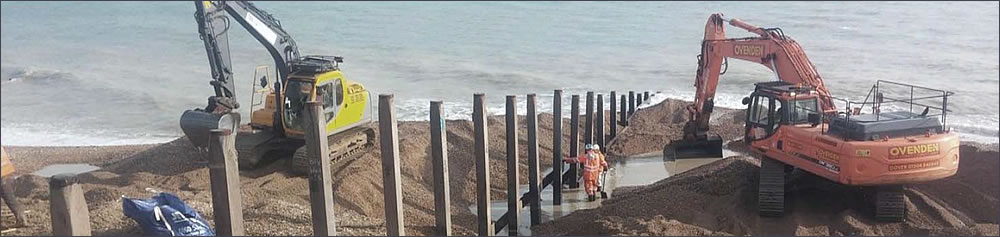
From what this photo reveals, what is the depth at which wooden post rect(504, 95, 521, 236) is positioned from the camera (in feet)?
32.5

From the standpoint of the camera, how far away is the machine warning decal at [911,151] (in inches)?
360

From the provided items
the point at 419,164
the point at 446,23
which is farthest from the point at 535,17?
the point at 419,164

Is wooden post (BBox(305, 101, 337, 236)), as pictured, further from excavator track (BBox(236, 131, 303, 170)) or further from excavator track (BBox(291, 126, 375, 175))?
excavator track (BBox(236, 131, 303, 170))

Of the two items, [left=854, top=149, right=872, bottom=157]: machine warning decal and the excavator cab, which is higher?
the excavator cab

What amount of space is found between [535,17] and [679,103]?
37725mm

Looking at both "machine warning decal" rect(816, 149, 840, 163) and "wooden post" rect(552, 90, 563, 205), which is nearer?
"machine warning decal" rect(816, 149, 840, 163)

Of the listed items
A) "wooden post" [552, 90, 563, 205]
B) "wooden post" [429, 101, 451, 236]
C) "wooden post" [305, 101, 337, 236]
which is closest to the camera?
"wooden post" [305, 101, 337, 236]

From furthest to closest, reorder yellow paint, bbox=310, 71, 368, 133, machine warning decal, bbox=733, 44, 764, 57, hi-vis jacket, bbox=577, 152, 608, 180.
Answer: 1. machine warning decal, bbox=733, 44, 764, 57
2. yellow paint, bbox=310, 71, 368, 133
3. hi-vis jacket, bbox=577, 152, 608, 180

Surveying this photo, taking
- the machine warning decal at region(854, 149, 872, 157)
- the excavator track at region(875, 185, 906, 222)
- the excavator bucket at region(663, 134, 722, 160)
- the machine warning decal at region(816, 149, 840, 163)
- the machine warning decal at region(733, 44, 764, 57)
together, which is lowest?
the excavator bucket at region(663, 134, 722, 160)

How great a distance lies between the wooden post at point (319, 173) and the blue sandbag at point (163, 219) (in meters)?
1.48

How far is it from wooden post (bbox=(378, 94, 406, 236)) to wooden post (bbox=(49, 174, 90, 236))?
287 cm

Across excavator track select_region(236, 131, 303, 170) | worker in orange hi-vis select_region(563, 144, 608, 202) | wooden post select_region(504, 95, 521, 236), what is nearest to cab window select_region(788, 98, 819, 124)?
Result: worker in orange hi-vis select_region(563, 144, 608, 202)

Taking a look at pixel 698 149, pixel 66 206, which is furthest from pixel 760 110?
pixel 66 206

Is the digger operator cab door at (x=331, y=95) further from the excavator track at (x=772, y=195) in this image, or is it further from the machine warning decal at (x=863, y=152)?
the machine warning decal at (x=863, y=152)
